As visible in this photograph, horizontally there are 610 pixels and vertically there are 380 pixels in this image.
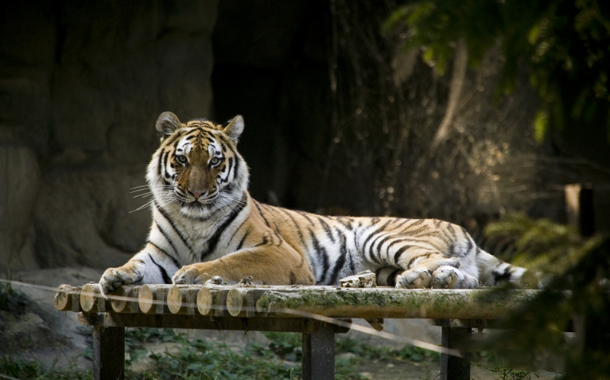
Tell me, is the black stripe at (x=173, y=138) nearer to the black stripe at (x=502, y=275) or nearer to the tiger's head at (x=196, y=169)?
the tiger's head at (x=196, y=169)

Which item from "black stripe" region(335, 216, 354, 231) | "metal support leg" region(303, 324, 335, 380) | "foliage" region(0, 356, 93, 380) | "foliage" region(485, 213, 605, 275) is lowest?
"foliage" region(0, 356, 93, 380)

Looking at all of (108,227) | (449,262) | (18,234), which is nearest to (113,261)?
(108,227)

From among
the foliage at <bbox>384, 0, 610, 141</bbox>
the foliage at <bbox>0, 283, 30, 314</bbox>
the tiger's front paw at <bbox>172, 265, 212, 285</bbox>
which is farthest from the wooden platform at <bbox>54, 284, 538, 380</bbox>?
the foliage at <bbox>0, 283, 30, 314</bbox>

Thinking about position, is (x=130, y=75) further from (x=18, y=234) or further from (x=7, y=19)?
(x=18, y=234)

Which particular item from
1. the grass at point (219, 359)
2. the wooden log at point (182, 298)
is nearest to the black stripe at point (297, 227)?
the grass at point (219, 359)

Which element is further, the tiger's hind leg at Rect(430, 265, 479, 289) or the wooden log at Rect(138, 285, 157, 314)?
the tiger's hind leg at Rect(430, 265, 479, 289)

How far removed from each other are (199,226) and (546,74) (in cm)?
245

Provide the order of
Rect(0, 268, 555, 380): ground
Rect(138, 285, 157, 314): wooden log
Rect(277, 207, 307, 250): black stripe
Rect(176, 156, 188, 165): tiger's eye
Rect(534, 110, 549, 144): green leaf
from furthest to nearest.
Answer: Rect(277, 207, 307, 250): black stripe, Rect(0, 268, 555, 380): ground, Rect(176, 156, 188, 165): tiger's eye, Rect(138, 285, 157, 314): wooden log, Rect(534, 110, 549, 144): green leaf

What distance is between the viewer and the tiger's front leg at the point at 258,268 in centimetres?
296

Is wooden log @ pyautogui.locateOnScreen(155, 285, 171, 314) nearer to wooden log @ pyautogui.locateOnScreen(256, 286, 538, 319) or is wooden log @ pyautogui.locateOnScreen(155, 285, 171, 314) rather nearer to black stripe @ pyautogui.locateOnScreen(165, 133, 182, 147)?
wooden log @ pyautogui.locateOnScreen(256, 286, 538, 319)

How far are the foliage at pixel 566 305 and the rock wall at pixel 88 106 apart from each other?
479 cm

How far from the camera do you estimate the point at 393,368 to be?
4.94m

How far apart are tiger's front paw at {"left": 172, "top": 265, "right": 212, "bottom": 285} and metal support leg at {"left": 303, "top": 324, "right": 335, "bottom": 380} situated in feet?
1.98

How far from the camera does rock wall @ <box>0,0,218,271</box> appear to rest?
Result: 5434 millimetres
